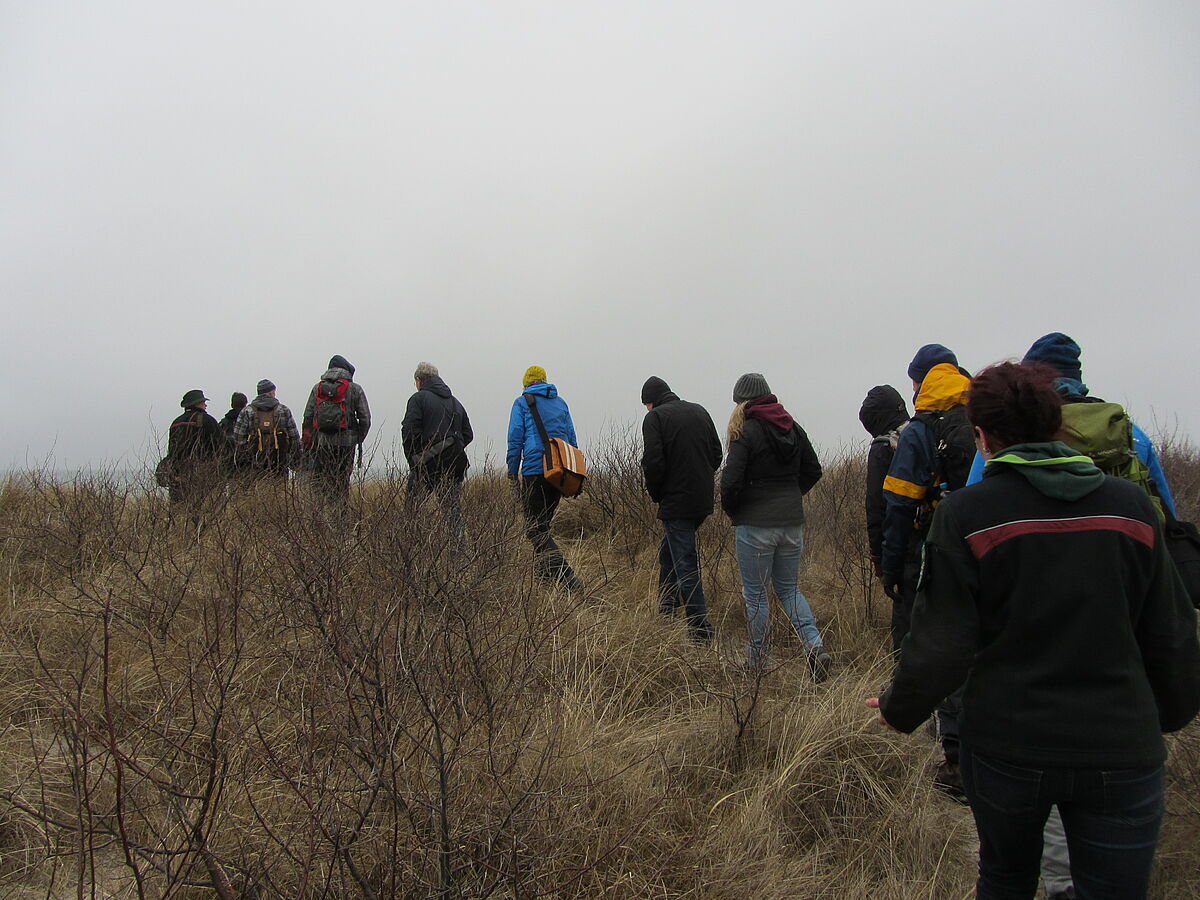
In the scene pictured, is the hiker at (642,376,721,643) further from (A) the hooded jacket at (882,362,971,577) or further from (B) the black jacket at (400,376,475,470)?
(B) the black jacket at (400,376,475,470)

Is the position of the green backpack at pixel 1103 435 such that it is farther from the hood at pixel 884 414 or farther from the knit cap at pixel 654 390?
the knit cap at pixel 654 390

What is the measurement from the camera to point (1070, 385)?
252cm

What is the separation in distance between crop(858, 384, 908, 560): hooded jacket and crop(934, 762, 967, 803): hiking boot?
0.98 meters

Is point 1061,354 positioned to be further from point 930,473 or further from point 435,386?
point 435,386

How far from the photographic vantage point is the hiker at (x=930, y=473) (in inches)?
128

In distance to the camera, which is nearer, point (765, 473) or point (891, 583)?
point (891, 583)

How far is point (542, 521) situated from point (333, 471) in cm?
191

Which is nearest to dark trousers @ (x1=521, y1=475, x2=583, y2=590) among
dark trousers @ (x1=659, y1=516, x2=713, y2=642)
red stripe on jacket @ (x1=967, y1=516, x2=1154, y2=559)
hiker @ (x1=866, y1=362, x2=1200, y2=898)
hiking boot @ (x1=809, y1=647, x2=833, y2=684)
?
dark trousers @ (x1=659, y1=516, x2=713, y2=642)

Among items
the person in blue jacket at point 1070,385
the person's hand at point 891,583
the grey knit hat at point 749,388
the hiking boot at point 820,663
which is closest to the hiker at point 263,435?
the grey knit hat at point 749,388

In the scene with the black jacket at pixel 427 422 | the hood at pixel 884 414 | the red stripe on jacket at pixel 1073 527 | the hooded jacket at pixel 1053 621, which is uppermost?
the black jacket at pixel 427 422

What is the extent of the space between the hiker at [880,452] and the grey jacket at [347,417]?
467cm

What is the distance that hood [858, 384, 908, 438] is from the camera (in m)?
4.00

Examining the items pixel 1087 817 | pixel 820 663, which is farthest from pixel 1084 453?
pixel 820 663

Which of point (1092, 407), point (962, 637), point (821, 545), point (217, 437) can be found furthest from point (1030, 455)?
point (217, 437)
